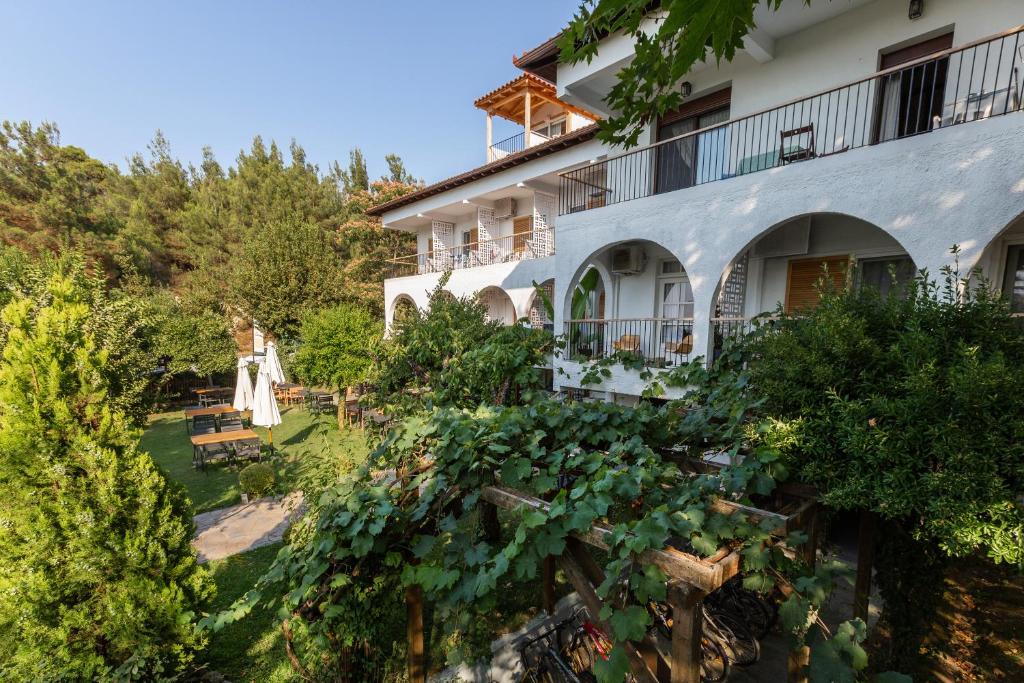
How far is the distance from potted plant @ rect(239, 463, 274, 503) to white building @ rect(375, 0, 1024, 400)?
21.5 feet

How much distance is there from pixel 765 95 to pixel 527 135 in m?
9.32

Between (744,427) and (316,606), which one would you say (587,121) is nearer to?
(744,427)

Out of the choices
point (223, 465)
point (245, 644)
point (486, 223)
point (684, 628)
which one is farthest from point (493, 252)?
point (684, 628)

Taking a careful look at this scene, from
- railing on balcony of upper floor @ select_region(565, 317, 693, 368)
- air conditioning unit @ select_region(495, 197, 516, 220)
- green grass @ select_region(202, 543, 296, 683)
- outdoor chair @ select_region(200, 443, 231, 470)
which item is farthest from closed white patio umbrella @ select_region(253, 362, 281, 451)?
air conditioning unit @ select_region(495, 197, 516, 220)

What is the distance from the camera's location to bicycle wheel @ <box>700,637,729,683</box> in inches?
168

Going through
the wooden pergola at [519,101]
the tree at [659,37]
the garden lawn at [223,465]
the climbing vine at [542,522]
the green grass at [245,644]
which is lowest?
the garden lawn at [223,465]

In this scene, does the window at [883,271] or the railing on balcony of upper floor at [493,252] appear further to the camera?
the railing on balcony of upper floor at [493,252]

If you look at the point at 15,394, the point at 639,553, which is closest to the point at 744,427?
the point at 639,553

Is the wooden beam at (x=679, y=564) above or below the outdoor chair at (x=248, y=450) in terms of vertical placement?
above

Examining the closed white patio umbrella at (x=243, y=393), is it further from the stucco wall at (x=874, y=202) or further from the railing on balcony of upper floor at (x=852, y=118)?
the railing on balcony of upper floor at (x=852, y=118)

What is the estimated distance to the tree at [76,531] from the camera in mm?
3215

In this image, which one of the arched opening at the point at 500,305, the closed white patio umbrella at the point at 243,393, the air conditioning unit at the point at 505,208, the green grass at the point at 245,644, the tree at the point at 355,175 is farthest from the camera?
the tree at the point at 355,175

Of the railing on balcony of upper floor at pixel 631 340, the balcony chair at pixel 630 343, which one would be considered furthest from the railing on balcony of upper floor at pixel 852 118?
the balcony chair at pixel 630 343

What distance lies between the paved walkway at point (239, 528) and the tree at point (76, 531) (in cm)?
283
